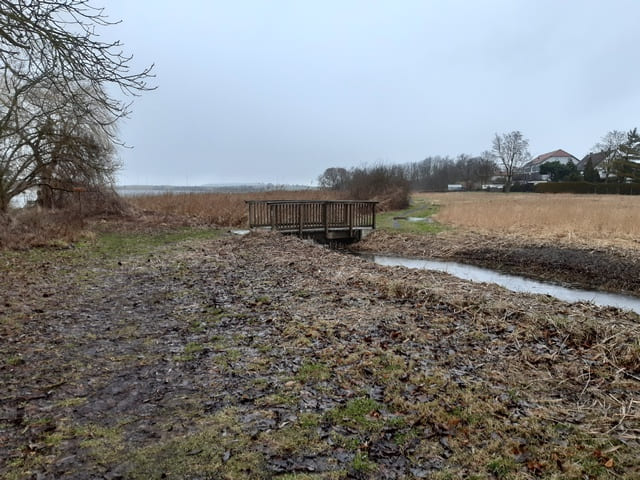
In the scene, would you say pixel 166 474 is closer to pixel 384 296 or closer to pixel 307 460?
→ pixel 307 460

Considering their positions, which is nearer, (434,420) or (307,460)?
(307,460)

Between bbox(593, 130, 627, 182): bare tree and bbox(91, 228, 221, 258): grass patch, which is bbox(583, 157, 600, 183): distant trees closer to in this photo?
bbox(593, 130, 627, 182): bare tree

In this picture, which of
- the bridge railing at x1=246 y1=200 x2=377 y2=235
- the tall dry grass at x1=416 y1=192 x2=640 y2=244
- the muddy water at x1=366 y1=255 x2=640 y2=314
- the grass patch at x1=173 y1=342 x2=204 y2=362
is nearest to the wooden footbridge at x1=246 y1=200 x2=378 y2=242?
the bridge railing at x1=246 y1=200 x2=377 y2=235

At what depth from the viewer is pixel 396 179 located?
35.2 metres

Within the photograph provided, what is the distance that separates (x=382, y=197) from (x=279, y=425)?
30988 millimetres

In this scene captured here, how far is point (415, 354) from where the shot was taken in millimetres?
4391

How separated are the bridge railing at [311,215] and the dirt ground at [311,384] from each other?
9.65m

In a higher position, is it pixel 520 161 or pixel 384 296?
pixel 520 161

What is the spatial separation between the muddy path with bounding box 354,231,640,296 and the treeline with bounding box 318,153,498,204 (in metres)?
15.5

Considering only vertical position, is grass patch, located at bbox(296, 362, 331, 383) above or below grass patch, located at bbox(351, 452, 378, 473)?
above

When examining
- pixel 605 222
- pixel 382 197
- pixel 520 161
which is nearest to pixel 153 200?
pixel 382 197

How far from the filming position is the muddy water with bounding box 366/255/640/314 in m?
9.41

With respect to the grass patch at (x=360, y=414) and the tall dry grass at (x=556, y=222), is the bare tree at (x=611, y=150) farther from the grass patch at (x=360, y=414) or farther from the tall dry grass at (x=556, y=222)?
the grass patch at (x=360, y=414)

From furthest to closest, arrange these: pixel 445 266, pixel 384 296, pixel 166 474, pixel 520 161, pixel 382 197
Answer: pixel 520 161, pixel 382 197, pixel 445 266, pixel 384 296, pixel 166 474
